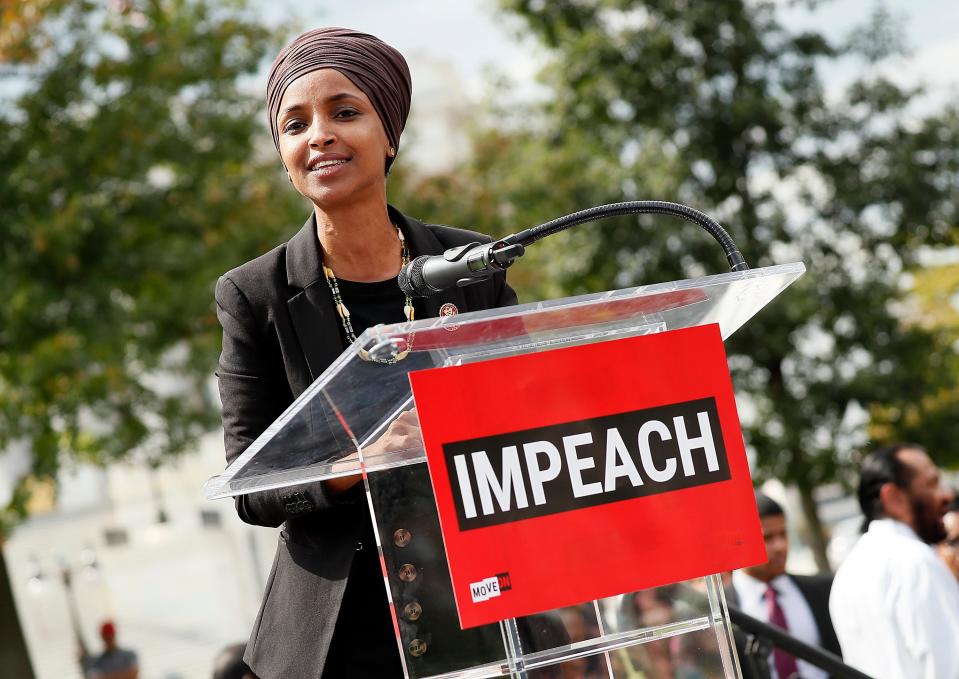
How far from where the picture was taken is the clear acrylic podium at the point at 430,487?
1855 millimetres

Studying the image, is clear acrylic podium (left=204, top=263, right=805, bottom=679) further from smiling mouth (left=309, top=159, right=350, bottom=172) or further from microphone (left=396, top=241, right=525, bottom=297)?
smiling mouth (left=309, top=159, right=350, bottom=172)

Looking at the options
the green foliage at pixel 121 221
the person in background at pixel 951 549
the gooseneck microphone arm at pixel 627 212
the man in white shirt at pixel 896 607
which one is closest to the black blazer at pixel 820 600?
the person in background at pixel 951 549

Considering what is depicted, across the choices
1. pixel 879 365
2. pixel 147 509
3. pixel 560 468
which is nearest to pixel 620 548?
Result: pixel 560 468

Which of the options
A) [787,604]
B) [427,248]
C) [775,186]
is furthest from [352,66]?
[775,186]

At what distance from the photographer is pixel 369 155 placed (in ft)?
7.82

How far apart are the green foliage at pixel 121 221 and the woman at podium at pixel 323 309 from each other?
30.3 ft

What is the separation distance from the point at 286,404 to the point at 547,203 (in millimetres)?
12485

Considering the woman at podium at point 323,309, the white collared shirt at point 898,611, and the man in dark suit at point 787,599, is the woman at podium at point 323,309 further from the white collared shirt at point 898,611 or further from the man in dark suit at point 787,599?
the man in dark suit at point 787,599

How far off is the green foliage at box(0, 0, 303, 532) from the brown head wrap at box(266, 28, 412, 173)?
9.22 meters

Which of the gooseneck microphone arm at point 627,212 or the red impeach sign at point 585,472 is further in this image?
the gooseneck microphone arm at point 627,212

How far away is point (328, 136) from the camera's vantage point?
2318 millimetres

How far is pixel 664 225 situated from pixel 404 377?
476 inches

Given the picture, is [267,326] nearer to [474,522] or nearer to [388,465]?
[388,465]

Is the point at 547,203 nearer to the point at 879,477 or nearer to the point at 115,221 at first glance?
the point at 115,221
